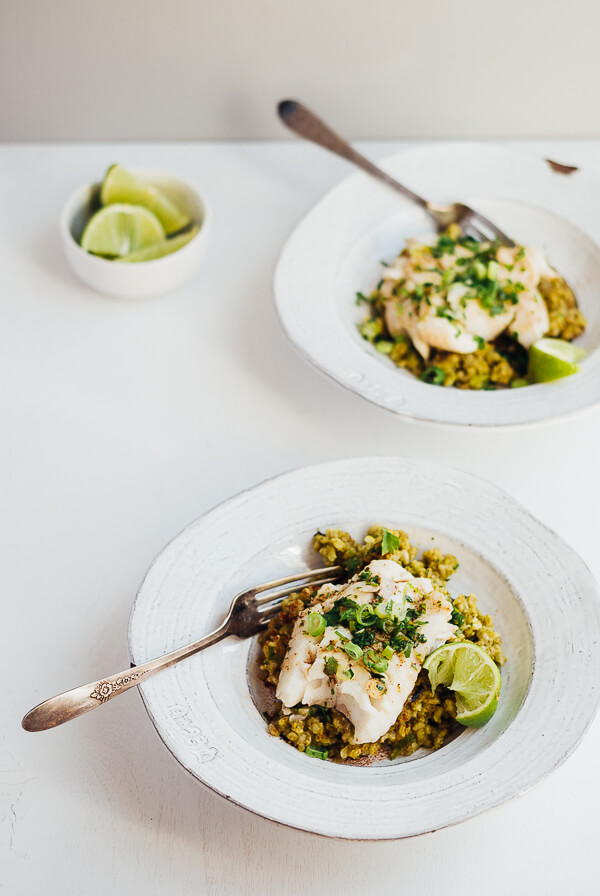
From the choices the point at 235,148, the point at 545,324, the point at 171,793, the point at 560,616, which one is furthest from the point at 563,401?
the point at 235,148

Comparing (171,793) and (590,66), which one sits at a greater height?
(590,66)

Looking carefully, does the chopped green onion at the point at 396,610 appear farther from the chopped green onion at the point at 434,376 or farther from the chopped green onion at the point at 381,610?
the chopped green onion at the point at 434,376

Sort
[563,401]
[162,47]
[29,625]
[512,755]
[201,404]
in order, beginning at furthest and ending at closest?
[162,47]
[201,404]
[563,401]
[29,625]
[512,755]

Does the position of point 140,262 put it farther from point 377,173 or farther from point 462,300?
point 462,300

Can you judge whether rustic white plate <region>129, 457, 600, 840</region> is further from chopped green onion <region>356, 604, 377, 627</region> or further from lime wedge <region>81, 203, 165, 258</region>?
lime wedge <region>81, 203, 165, 258</region>

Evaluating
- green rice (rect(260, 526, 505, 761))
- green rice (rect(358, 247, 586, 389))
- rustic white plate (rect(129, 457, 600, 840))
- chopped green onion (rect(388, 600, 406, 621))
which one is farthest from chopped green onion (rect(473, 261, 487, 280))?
chopped green onion (rect(388, 600, 406, 621))

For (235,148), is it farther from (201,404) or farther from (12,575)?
(12,575)

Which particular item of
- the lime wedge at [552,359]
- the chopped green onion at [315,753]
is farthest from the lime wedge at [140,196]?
the chopped green onion at [315,753]
